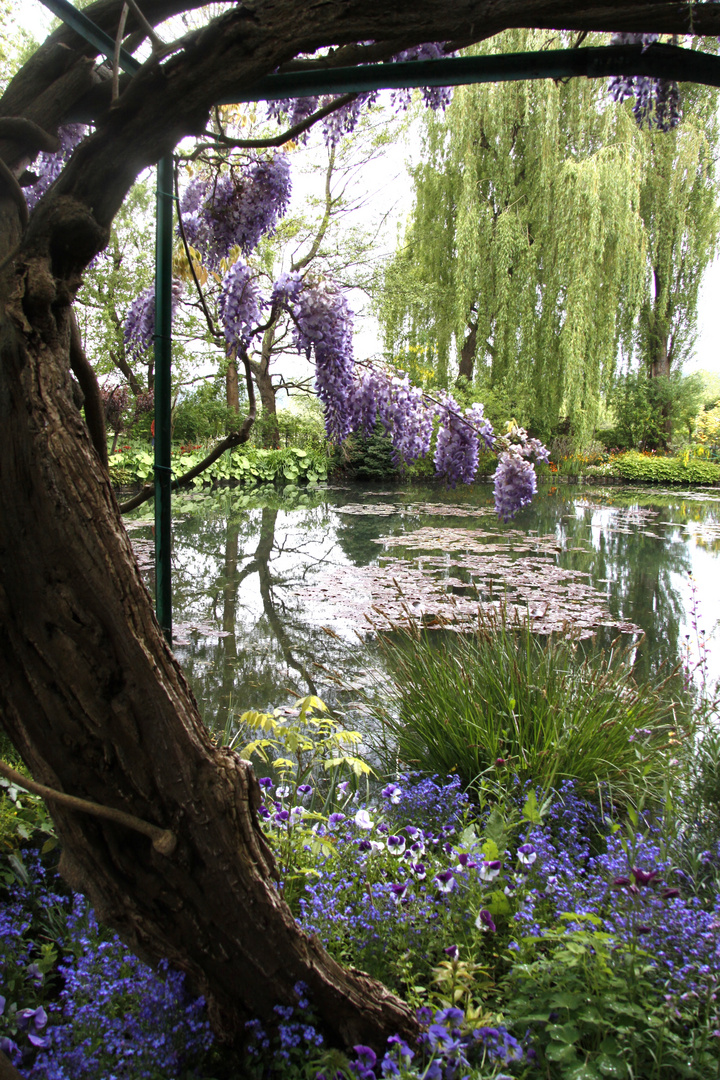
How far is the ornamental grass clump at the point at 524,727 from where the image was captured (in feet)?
6.64

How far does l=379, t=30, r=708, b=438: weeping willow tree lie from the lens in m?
10.5

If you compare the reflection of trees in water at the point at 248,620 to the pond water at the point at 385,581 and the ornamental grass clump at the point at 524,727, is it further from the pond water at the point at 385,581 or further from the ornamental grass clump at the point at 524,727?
the ornamental grass clump at the point at 524,727

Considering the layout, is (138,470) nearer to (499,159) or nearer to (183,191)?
(499,159)

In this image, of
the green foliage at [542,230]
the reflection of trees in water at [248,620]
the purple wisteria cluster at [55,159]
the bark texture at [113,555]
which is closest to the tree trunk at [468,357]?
the green foliage at [542,230]

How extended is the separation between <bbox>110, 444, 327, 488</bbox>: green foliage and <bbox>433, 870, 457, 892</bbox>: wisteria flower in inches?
452

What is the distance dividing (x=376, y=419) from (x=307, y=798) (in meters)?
1.29

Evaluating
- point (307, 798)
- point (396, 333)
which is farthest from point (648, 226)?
point (307, 798)

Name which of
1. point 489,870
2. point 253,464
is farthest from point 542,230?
point 489,870

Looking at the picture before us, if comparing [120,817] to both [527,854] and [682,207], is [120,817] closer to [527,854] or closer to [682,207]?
[527,854]

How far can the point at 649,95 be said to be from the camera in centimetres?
163

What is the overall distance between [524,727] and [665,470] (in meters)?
15.5

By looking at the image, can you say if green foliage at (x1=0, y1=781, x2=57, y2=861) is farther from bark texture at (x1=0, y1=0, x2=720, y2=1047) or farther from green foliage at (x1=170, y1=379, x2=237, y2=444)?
green foliage at (x1=170, y1=379, x2=237, y2=444)

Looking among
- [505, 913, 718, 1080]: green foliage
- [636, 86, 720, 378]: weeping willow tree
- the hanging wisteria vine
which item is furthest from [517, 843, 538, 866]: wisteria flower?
[636, 86, 720, 378]: weeping willow tree

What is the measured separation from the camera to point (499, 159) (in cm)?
1132
